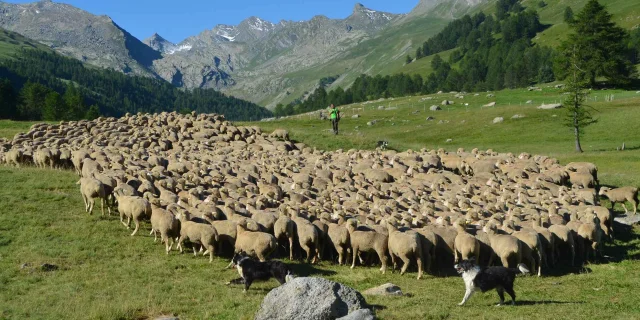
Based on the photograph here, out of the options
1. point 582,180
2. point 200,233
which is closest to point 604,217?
point 582,180

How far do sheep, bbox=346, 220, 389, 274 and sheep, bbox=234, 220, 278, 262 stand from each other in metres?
2.94

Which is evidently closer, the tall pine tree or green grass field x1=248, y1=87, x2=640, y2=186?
green grass field x1=248, y1=87, x2=640, y2=186

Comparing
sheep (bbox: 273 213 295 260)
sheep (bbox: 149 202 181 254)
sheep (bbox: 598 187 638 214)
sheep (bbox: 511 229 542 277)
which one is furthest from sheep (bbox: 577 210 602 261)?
sheep (bbox: 149 202 181 254)

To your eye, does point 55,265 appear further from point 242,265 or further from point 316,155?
point 316,155

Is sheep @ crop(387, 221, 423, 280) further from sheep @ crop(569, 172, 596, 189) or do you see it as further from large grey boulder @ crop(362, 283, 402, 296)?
sheep @ crop(569, 172, 596, 189)

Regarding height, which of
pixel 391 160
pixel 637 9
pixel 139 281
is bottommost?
pixel 139 281

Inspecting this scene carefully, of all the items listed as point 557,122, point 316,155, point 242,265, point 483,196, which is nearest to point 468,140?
point 557,122

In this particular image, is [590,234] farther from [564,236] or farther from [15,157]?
→ [15,157]

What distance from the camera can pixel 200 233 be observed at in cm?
1930

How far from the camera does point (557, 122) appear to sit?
70250 millimetres

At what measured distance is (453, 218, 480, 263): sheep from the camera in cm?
1842

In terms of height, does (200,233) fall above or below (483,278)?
above

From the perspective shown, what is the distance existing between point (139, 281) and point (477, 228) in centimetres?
1212

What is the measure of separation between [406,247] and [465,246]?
2.12 metres
